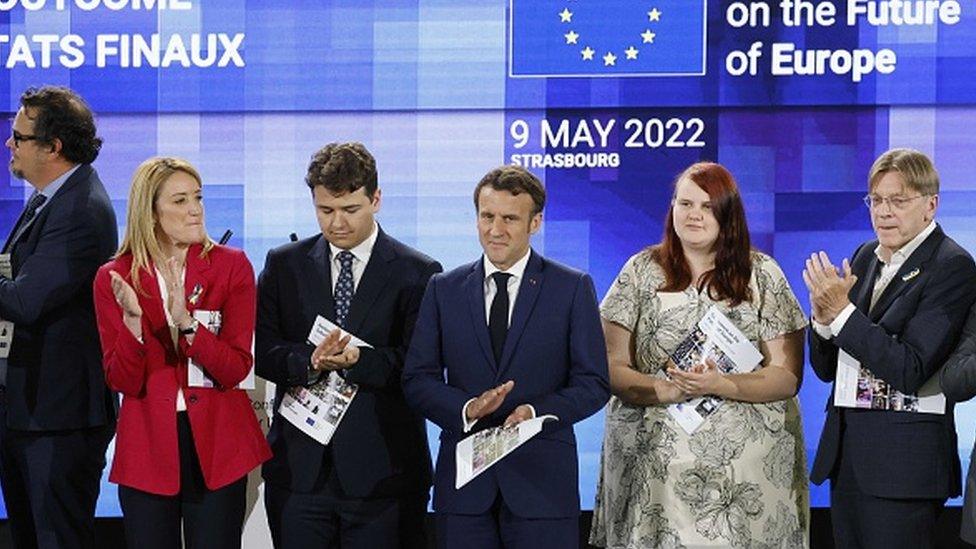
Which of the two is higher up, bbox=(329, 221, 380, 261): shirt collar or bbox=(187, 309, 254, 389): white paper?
bbox=(329, 221, 380, 261): shirt collar

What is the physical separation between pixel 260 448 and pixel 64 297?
0.93m

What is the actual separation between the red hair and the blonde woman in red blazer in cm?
142

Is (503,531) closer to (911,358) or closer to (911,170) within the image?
(911,358)

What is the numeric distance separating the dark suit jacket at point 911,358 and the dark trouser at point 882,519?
0.05 meters

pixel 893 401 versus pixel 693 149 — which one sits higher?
pixel 693 149

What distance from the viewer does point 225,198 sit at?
605 centimetres

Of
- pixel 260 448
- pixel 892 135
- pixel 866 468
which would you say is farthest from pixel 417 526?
pixel 892 135

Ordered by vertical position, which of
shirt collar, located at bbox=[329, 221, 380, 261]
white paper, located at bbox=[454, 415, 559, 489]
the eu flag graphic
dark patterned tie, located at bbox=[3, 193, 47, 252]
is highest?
the eu flag graphic

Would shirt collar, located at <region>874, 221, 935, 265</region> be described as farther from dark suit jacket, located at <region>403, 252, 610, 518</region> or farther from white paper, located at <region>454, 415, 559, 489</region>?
white paper, located at <region>454, 415, 559, 489</region>

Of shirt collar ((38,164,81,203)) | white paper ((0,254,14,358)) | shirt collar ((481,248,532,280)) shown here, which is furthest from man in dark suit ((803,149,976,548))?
white paper ((0,254,14,358))

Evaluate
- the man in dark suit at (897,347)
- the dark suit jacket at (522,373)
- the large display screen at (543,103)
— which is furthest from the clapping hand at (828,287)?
the large display screen at (543,103)

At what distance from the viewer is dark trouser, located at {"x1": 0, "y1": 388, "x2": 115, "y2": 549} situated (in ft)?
15.6

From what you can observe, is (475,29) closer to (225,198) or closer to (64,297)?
(225,198)

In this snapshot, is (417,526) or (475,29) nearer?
(417,526)
